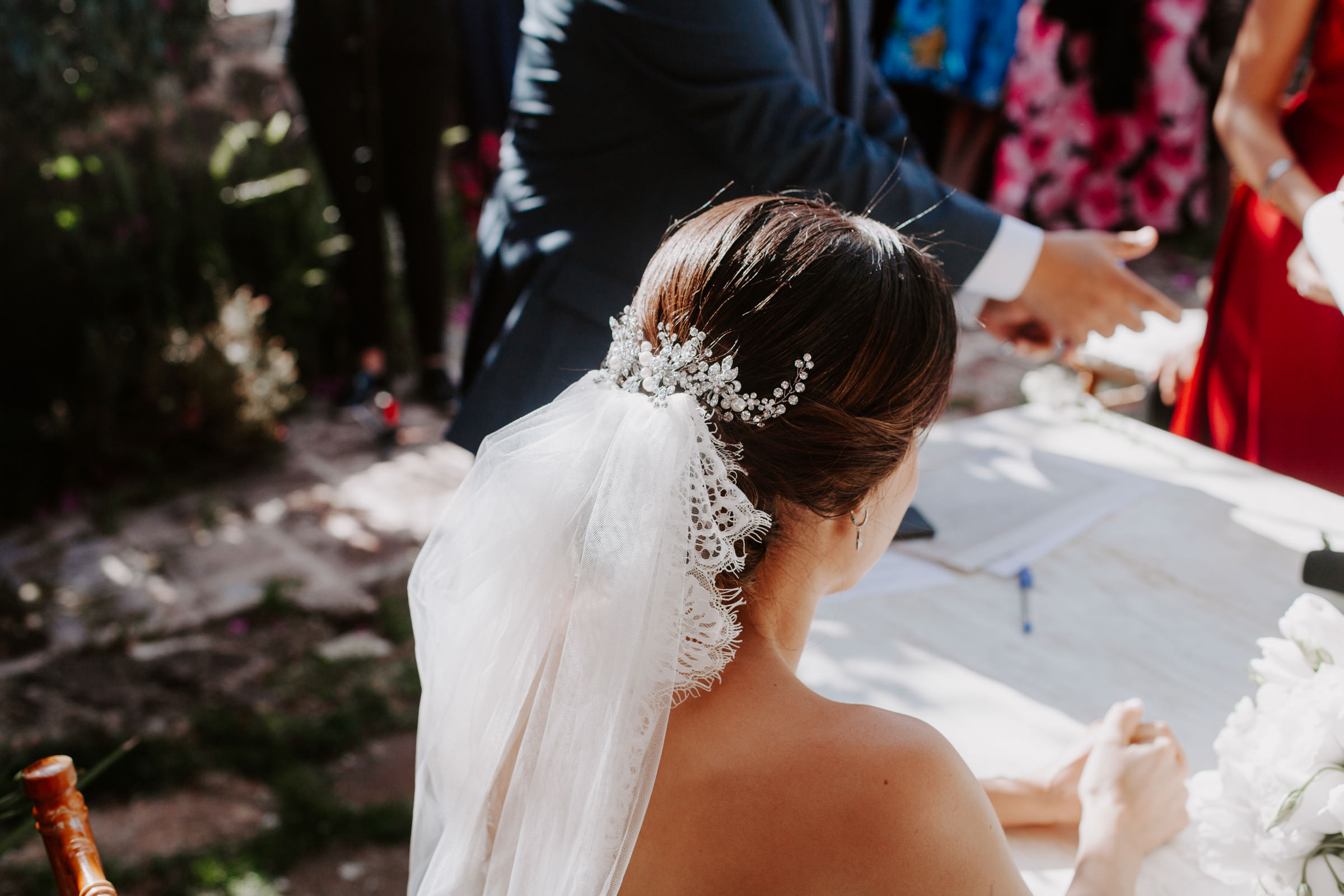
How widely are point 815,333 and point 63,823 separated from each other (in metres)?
0.90

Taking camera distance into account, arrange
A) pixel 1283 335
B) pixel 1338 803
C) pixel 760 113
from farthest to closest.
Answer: pixel 1283 335
pixel 760 113
pixel 1338 803

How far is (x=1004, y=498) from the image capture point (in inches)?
78.8

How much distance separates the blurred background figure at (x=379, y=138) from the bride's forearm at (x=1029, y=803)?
12.2ft

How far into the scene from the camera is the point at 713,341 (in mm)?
1088

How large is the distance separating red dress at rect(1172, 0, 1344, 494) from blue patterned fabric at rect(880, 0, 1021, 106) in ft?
11.3

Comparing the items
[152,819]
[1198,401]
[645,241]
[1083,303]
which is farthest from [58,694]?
[1198,401]

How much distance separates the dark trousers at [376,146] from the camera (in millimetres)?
4000

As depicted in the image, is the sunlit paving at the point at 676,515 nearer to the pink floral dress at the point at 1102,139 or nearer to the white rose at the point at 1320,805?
the white rose at the point at 1320,805

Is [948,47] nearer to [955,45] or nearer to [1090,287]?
[955,45]

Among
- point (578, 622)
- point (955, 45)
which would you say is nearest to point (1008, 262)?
point (578, 622)

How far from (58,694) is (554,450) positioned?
94.8 inches

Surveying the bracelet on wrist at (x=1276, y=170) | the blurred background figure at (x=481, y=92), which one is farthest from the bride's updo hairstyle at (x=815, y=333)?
the blurred background figure at (x=481, y=92)

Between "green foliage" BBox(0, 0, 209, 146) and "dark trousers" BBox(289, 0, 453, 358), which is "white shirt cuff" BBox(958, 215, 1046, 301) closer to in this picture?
"dark trousers" BBox(289, 0, 453, 358)

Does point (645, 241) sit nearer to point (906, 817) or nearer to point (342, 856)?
point (906, 817)
